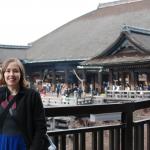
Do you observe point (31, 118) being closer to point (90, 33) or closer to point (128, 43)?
point (128, 43)

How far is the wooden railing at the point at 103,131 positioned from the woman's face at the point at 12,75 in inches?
18.5

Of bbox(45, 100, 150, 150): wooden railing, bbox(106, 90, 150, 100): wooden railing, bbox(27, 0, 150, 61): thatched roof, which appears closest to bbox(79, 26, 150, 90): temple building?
bbox(106, 90, 150, 100): wooden railing

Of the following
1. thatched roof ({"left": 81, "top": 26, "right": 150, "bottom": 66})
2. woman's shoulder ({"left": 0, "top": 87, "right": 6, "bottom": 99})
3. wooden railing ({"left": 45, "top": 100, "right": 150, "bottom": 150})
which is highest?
thatched roof ({"left": 81, "top": 26, "right": 150, "bottom": 66})

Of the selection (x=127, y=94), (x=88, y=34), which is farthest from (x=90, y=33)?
(x=127, y=94)

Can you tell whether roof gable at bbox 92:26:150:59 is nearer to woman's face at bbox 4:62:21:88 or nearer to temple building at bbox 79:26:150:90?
temple building at bbox 79:26:150:90

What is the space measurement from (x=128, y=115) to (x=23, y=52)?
135 feet

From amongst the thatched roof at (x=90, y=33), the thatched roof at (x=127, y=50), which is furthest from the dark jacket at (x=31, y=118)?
the thatched roof at (x=90, y=33)

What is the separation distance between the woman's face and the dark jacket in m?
0.08

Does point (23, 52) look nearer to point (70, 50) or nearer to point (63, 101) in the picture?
point (70, 50)

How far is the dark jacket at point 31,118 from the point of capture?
3.02m

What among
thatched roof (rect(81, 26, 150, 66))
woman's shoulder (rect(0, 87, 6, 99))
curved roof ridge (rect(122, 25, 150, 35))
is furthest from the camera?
curved roof ridge (rect(122, 25, 150, 35))

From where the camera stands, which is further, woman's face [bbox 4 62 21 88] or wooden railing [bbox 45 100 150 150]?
wooden railing [bbox 45 100 150 150]

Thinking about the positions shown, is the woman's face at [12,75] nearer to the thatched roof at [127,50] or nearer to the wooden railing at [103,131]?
the wooden railing at [103,131]

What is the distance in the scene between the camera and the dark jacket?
302 centimetres
